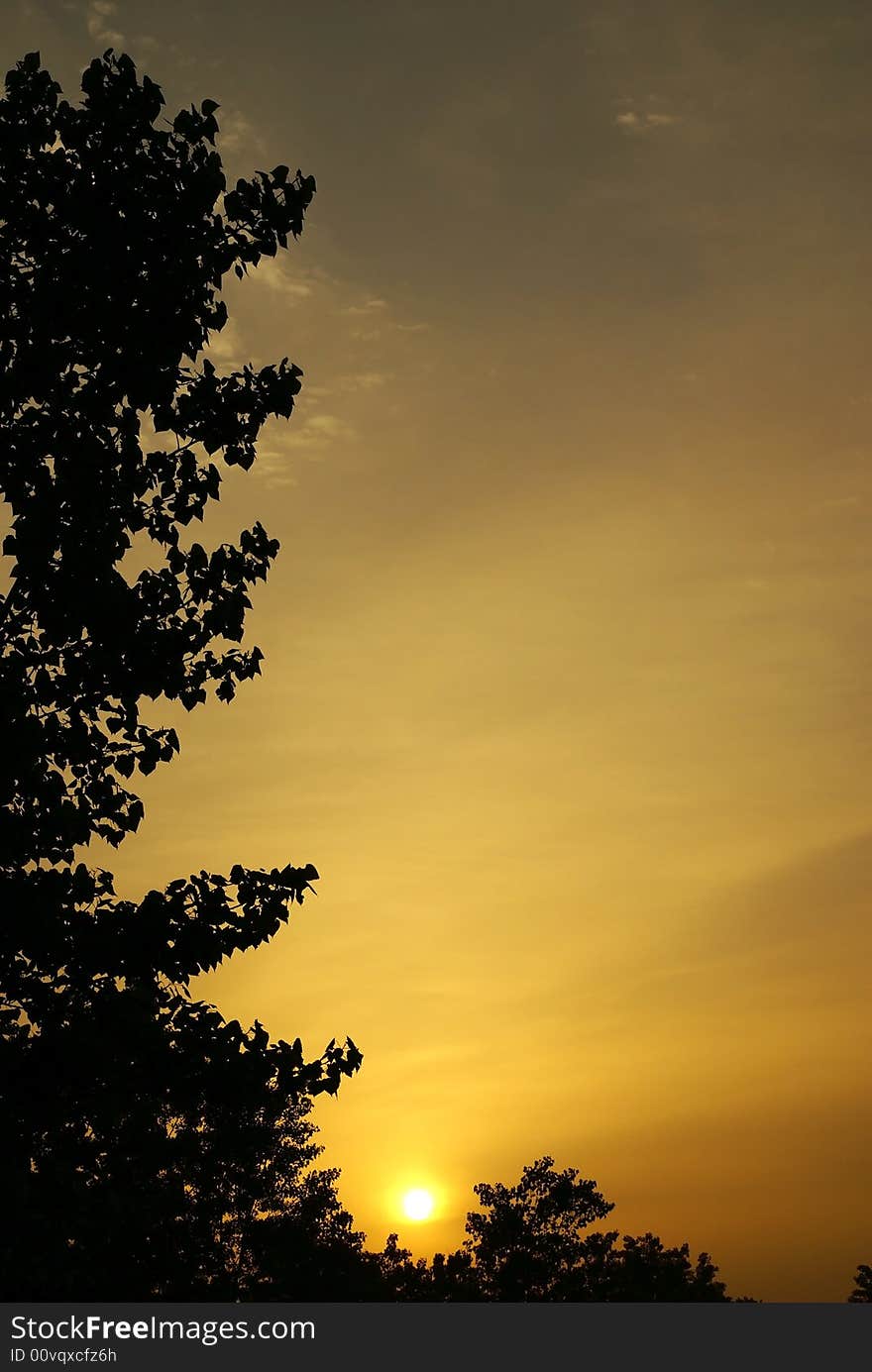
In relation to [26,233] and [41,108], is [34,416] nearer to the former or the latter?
[26,233]

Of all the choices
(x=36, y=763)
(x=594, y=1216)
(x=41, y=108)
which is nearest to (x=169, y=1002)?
(x=36, y=763)

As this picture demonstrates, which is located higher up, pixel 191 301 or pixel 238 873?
pixel 191 301

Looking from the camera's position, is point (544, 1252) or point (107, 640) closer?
point (107, 640)

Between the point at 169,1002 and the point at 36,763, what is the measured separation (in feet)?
9.42

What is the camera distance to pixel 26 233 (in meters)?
14.5

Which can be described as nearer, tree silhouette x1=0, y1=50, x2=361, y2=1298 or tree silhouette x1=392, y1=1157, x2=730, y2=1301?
tree silhouette x1=0, y1=50, x2=361, y2=1298

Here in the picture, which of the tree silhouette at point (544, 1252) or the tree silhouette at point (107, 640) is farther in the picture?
the tree silhouette at point (544, 1252)
